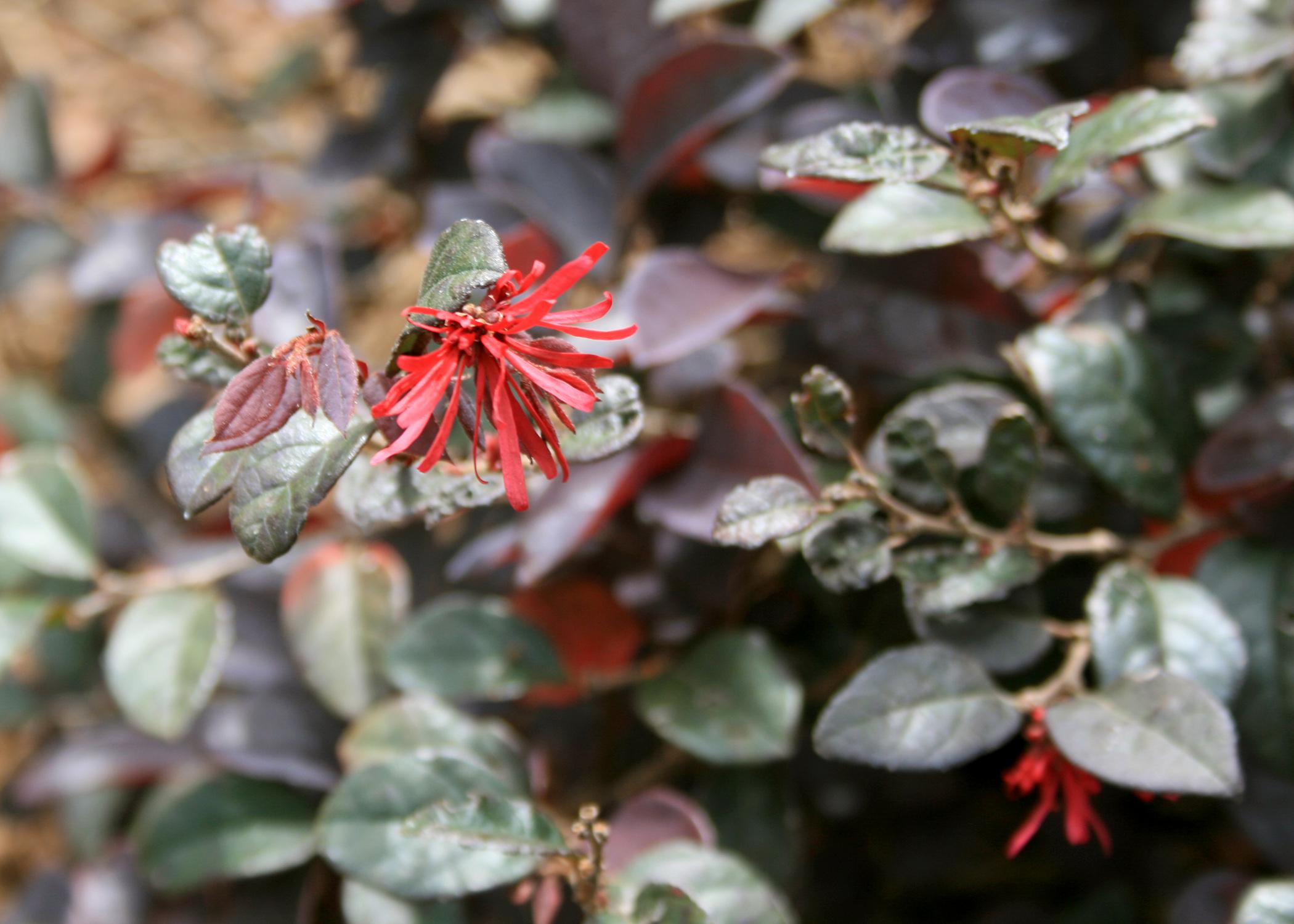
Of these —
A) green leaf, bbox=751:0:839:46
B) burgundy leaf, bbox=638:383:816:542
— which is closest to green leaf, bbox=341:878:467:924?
burgundy leaf, bbox=638:383:816:542

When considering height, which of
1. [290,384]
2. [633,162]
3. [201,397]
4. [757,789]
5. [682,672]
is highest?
[290,384]

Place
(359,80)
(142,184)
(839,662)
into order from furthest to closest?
(142,184) → (359,80) → (839,662)

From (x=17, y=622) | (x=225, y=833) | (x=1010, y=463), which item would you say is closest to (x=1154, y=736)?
(x=1010, y=463)

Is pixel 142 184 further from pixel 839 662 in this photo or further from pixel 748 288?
pixel 839 662

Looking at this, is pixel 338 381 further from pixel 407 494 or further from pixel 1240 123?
pixel 1240 123

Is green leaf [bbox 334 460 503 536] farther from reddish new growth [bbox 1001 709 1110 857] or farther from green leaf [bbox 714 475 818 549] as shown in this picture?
reddish new growth [bbox 1001 709 1110 857]

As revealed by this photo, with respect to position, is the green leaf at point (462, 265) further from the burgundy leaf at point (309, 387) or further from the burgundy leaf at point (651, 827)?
the burgundy leaf at point (651, 827)

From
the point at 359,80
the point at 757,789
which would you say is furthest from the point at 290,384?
the point at 359,80
